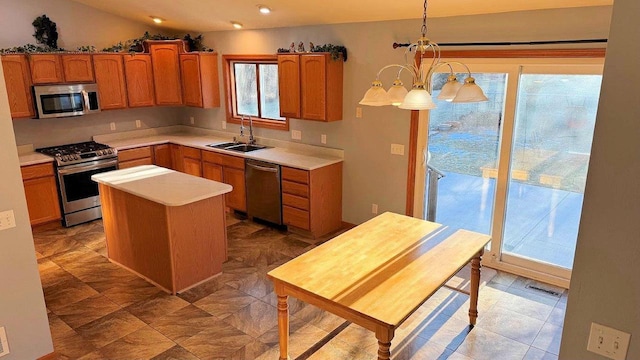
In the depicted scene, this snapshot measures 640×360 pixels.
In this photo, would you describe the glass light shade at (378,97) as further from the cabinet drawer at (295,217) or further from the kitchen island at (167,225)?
the cabinet drawer at (295,217)

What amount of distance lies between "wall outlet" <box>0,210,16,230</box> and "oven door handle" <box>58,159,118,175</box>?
9.21ft

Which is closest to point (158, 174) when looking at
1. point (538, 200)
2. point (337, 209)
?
point (337, 209)

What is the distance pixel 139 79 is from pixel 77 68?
0.82 m

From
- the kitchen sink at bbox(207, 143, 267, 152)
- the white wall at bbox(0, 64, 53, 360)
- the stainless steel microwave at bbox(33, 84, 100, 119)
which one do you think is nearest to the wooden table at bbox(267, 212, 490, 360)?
the white wall at bbox(0, 64, 53, 360)

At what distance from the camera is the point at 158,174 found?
4.43m

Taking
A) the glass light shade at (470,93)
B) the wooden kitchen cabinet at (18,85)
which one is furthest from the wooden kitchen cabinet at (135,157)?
the glass light shade at (470,93)

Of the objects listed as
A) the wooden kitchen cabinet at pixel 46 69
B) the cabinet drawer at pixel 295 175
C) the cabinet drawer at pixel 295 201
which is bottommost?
the cabinet drawer at pixel 295 201

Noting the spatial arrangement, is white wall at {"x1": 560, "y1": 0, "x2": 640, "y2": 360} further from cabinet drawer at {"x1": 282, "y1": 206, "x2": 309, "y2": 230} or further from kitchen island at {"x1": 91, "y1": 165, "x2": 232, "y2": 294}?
cabinet drawer at {"x1": 282, "y1": 206, "x2": 309, "y2": 230}

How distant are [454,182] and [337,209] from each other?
143cm

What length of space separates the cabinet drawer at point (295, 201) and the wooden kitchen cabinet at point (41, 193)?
2.76 m

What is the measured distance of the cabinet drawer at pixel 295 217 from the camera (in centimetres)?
505

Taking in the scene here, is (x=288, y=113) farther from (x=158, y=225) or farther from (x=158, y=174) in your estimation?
(x=158, y=225)

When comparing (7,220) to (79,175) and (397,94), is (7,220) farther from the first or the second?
(79,175)

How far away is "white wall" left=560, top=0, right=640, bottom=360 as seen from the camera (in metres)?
1.31
